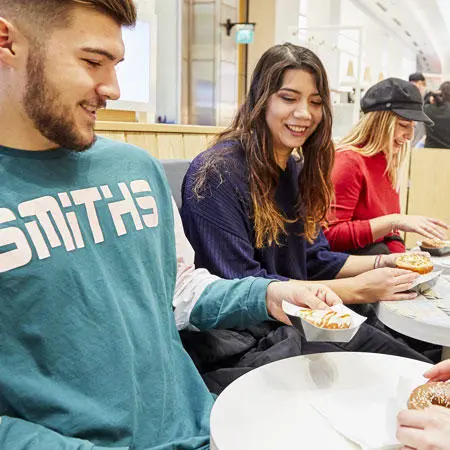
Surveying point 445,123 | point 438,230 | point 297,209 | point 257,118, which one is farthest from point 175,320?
point 445,123

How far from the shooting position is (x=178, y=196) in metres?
1.82

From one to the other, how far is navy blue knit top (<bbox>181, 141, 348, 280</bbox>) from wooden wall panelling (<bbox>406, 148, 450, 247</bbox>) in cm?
361

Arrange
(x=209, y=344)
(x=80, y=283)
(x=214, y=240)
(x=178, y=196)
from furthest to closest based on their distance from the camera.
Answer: (x=178, y=196) < (x=214, y=240) < (x=209, y=344) < (x=80, y=283)

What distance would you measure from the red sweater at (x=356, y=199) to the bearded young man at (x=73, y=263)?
4.44 ft

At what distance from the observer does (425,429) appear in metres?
0.67

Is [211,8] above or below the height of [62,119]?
above

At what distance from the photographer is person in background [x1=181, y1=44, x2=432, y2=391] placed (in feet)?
4.40

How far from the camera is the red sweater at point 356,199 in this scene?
2.18 meters

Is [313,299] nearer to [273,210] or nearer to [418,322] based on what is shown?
[418,322]

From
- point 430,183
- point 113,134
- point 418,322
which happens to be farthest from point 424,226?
point 430,183

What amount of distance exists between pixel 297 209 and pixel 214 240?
15.0 inches

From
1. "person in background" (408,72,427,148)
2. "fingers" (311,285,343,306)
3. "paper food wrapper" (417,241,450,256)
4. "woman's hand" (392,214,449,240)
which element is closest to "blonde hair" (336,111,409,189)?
"woman's hand" (392,214,449,240)

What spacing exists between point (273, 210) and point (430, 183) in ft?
12.5

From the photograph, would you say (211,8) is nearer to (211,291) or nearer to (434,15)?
(211,291)
